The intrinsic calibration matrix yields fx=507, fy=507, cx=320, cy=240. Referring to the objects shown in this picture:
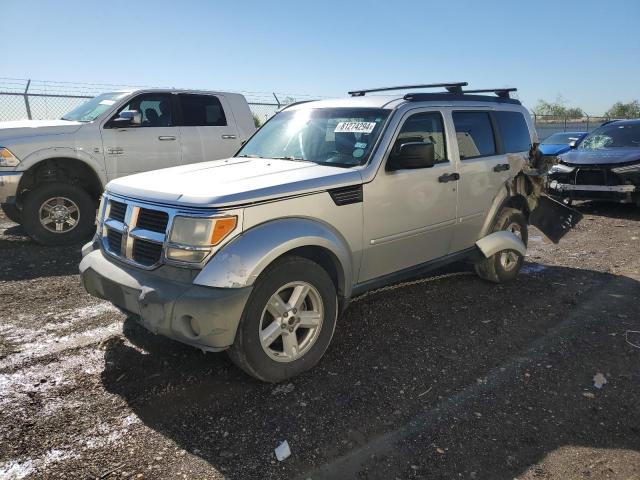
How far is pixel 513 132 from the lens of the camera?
5625 millimetres

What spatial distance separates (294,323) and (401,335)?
1207 mm

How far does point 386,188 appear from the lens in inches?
156

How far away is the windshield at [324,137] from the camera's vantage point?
13.3 feet

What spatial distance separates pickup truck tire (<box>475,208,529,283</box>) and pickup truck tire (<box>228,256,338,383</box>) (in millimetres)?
2478

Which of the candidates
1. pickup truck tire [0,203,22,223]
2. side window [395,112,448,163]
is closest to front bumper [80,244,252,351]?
side window [395,112,448,163]

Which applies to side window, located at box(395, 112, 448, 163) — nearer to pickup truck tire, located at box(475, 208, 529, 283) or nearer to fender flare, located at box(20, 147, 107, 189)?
pickup truck tire, located at box(475, 208, 529, 283)

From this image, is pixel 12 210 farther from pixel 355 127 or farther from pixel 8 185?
pixel 355 127

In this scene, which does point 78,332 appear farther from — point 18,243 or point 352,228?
point 18,243

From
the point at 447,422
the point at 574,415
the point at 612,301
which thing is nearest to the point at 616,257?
the point at 612,301

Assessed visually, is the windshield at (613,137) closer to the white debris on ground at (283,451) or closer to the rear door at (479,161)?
the rear door at (479,161)

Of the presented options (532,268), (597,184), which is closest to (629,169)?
(597,184)

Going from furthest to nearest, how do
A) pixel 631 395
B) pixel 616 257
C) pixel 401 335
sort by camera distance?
pixel 616 257
pixel 401 335
pixel 631 395

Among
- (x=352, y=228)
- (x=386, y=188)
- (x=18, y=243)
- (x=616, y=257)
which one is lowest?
(x=616, y=257)

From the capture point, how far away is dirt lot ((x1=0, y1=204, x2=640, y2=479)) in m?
2.70
